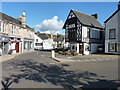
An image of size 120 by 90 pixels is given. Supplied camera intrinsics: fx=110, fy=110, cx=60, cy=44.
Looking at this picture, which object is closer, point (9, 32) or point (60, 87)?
point (60, 87)

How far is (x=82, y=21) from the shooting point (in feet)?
75.9

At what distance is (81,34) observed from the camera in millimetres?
22672

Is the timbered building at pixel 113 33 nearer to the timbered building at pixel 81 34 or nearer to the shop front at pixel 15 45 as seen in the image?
the timbered building at pixel 81 34

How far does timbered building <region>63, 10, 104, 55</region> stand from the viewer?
75.7ft

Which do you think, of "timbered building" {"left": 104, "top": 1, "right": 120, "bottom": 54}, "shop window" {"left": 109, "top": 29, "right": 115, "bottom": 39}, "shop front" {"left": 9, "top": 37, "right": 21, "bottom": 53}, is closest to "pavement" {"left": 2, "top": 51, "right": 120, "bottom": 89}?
"shop front" {"left": 9, "top": 37, "right": 21, "bottom": 53}

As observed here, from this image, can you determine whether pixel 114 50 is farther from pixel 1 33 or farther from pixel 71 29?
pixel 1 33

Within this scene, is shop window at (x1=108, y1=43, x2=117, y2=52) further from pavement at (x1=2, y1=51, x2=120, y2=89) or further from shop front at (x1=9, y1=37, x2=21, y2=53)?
shop front at (x1=9, y1=37, x2=21, y2=53)

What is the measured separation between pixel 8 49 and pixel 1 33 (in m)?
3.86

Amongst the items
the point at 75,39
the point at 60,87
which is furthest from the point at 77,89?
the point at 75,39

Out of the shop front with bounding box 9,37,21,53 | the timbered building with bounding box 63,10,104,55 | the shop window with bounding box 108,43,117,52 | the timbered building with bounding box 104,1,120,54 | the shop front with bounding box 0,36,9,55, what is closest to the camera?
the shop front with bounding box 0,36,9,55

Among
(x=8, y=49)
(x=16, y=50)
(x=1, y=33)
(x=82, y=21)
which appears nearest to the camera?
(x=1, y=33)

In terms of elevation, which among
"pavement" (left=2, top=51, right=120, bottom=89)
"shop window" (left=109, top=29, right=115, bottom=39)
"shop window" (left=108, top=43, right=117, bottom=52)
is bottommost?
"pavement" (left=2, top=51, right=120, bottom=89)

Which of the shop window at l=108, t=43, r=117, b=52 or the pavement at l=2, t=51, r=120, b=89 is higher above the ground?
the shop window at l=108, t=43, r=117, b=52

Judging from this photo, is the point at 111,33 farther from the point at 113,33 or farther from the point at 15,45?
the point at 15,45
